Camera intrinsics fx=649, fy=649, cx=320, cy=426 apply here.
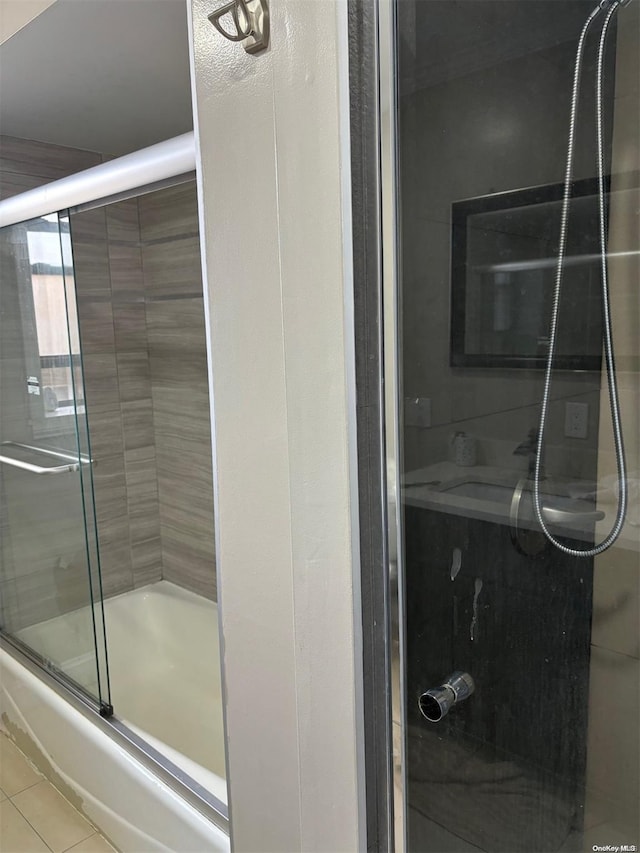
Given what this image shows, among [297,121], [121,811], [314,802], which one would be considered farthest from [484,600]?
[121,811]

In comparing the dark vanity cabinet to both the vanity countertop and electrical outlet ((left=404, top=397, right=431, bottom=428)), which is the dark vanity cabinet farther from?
electrical outlet ((left=404, top=397, right=431, bottom=428))

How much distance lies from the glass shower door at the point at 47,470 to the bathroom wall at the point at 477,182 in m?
1.25

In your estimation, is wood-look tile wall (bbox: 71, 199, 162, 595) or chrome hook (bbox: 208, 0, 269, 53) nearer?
chrome hook (bbox: 208, 0, 269, 53)

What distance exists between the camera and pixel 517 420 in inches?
32.6

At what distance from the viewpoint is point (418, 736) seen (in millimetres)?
933

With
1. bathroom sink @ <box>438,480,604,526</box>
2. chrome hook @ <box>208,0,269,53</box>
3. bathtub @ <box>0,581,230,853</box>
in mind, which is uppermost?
chrome hook @ <box>208,0,269,53</box>

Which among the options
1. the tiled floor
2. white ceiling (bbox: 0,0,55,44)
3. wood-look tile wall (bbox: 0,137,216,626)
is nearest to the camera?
white ceiling (bbox: 0,0,55,44)

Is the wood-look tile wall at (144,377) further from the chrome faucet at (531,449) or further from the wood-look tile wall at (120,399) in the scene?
the chrome faucet at (531,449)

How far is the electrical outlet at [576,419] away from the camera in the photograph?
2.60ft

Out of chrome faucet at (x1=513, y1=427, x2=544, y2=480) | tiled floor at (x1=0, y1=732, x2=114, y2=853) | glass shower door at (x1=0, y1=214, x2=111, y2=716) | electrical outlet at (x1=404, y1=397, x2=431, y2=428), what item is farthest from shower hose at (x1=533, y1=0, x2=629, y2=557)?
tiled floor at (x1=0, y1=732, x2=114, y2=853)

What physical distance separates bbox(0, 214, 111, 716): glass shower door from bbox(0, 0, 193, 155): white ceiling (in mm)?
426

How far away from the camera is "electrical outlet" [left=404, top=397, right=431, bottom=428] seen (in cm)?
86

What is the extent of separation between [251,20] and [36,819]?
216cm

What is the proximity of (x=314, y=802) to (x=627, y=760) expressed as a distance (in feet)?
1.51
